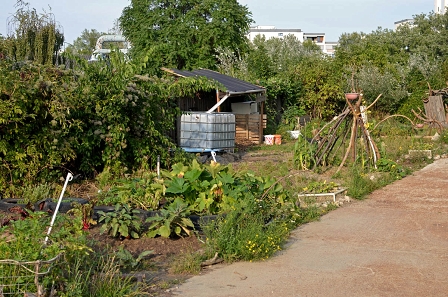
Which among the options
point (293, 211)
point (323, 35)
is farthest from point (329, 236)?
point (323, 35)

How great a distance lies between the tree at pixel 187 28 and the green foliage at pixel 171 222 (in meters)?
26.2

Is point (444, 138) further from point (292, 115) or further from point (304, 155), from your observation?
point (292, 115)

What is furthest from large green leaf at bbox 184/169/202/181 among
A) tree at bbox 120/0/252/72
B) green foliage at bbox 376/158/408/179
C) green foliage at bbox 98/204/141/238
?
tree at bbox 120/0/252/72

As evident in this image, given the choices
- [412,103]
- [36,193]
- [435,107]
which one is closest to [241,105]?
[435,107]

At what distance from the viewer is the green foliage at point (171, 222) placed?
7.39m

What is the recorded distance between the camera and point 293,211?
29.7ft

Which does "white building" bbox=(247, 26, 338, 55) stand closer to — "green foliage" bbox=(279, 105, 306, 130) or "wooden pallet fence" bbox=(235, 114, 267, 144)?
"green foliage" bbox=(279, 105, 306, 130)

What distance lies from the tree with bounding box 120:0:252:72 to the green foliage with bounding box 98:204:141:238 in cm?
2626

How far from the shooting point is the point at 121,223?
286 inches

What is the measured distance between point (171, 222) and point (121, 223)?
2.10 feet

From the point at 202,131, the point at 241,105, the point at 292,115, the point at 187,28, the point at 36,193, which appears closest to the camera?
the point at 36,193

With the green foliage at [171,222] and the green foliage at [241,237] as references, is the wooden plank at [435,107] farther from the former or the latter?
the green foliage at [171,222]

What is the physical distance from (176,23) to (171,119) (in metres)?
24.6

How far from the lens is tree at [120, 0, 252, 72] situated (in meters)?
34.2
